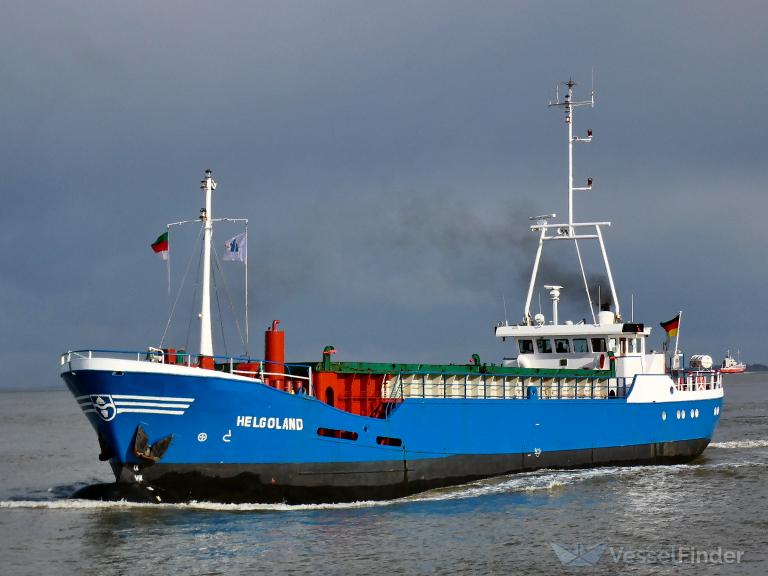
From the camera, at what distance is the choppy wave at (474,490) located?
24156 mm

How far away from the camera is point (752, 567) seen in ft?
65.1

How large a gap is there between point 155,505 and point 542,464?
13.6 meters

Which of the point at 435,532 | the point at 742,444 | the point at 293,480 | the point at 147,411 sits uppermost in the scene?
the point at 147,411

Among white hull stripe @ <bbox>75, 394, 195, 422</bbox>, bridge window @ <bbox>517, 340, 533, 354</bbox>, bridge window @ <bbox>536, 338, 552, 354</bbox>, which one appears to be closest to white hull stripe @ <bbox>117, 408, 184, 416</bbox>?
white hull stripe @ <bbox>75, 394, 195, 422</bbox>

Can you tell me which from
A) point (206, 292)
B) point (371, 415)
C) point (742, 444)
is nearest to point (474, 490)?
point (371, 415)

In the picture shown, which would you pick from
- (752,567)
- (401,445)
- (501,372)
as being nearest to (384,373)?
(401,445)

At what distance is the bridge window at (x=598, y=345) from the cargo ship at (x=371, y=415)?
0.04 meters

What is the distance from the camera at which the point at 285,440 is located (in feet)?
80.4

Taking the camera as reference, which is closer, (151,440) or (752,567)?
(752,567)

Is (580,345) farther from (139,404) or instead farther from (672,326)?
(139,404)

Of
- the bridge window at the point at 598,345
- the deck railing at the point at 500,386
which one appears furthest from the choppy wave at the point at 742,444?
the deck railing at the point at 500,386

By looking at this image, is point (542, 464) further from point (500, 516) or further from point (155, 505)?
point (155, 505)

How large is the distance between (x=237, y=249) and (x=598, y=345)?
56.0 feet

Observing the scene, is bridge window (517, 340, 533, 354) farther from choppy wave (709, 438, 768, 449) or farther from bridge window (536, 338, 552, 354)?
choppy wave (709, 438, 768, 449)
